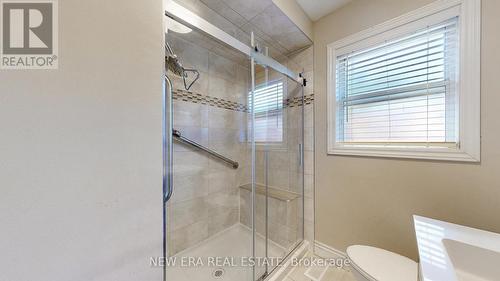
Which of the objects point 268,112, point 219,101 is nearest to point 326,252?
point 268,112

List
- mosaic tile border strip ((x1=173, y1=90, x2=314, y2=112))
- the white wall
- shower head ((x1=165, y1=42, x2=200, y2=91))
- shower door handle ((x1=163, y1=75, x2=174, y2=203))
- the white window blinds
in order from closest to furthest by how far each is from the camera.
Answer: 1. the white wall
2. shower door handle ((x1=163, y1=75, x2=174, y2=203))
3. the white window blinds
4. shower head ((x1=165, y1=42, x2=200, y2=91))
5. mosaic tile border strip ((x1=173, y1=90, x2=314, y2=112))

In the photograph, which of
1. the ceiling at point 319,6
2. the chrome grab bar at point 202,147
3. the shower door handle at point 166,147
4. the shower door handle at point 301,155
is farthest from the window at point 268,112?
the shower door handle at point 166,147

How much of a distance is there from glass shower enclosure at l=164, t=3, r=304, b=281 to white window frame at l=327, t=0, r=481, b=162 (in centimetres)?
80

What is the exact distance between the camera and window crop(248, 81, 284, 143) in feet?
5.94

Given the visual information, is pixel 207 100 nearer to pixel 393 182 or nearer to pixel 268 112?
pixel 268 112

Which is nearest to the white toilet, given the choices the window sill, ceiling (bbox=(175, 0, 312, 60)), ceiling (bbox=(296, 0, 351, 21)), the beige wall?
the beige wall

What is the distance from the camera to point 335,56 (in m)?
1.66

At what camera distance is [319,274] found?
1.52 m

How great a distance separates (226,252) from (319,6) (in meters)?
2.53

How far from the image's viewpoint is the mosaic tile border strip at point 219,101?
1757 millimetres

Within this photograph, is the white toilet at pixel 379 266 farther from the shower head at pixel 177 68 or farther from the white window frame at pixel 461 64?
the shower head at pixel 177 68

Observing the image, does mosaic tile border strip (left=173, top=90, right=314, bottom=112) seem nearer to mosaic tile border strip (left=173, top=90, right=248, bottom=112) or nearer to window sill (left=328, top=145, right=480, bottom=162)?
mosaic tile border strip (left=173, top=90, right=248, bottom=112)

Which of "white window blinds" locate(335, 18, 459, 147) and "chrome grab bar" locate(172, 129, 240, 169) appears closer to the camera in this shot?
"white window blinds" locate(335, 18, 459, 147)

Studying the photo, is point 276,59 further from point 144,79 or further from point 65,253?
point 65,253
